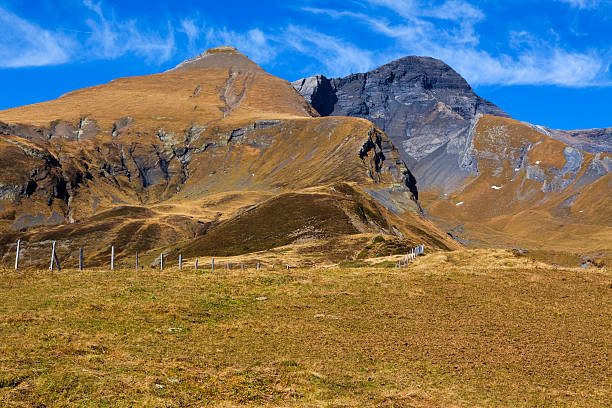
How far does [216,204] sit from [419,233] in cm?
9104

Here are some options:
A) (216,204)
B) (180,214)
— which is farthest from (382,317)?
(216,204)

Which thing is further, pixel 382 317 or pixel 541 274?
pixel 541 274

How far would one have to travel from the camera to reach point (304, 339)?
21.8 meters

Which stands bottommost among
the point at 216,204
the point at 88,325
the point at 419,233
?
the point at 88,325

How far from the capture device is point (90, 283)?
96.5 feet

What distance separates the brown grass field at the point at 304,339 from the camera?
15359mm

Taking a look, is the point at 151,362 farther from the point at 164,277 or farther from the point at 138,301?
the point at 164,277

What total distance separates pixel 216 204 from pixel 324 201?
93.7m

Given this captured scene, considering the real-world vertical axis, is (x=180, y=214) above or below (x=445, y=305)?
above

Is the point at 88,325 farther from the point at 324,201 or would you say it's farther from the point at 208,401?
the point at 324,201

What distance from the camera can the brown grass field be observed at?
50.4ft

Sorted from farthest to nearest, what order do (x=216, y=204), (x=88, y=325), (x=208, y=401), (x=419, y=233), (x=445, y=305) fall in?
1. (x=216, y=204)
2. (x=419, y=233)
3. (x=445, y=305)
4. (x=88, y=325)
5. (x=208, y=401)

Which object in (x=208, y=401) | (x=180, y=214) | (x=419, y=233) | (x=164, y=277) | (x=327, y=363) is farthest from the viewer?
(x=180, y=214)

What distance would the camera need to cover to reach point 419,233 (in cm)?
13012
